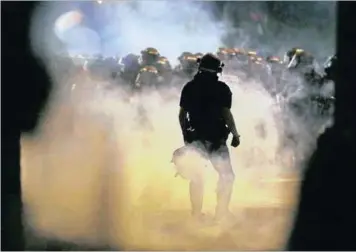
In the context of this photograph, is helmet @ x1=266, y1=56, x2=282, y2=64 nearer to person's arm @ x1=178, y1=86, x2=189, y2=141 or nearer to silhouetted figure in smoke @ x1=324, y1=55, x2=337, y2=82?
silhouetted figure in smoke @ x1=324, y1=55, x2=337, y2=82

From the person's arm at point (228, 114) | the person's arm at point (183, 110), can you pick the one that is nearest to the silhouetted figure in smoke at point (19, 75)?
the person's arm at point (183, 110)

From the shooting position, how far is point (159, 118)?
2.31m

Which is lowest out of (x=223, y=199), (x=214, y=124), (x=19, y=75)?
(x=223, y=199)

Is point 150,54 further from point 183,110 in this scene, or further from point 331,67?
point 331,67

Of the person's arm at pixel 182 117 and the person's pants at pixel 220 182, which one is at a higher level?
the person's arm at pixel 182 117

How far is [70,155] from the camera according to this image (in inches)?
91.1

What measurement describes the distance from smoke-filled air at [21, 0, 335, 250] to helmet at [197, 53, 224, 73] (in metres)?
0.01

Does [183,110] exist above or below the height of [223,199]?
above

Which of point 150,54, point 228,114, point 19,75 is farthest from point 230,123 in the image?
point 19,75

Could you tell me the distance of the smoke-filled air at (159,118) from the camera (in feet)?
7.59

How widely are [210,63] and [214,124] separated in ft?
0.64

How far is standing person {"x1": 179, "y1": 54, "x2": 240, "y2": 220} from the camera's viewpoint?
2312 mm

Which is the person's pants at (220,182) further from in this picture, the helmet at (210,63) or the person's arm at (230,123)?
the helmet at (210,63)

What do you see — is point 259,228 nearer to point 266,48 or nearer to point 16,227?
point 266,48
